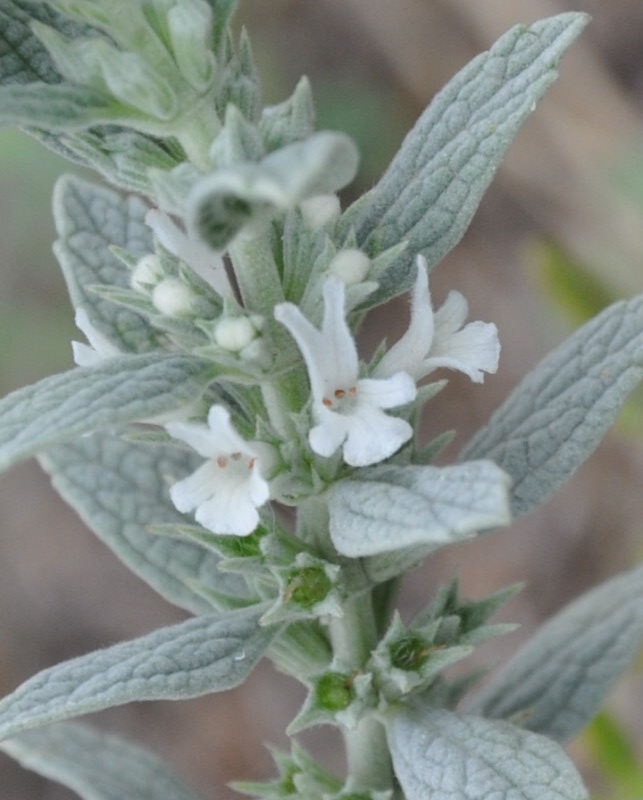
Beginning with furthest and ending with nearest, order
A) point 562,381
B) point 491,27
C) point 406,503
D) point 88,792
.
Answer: point 491,27 < point 88,792 < point 562,381 < point 406,503

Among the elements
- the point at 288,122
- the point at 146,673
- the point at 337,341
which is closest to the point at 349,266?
the point at 337,341

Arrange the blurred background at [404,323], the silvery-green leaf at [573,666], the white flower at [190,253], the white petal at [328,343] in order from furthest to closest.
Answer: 1. the blurred background at [404,323]
2. the silvery-green leaf at [573,666]
3. the white flower at [190,253]
4. the white petal at [328,343]

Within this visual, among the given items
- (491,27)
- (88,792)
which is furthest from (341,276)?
(491,27)

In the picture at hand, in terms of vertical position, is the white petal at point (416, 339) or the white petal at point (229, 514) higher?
the white petal at point (416, 339)

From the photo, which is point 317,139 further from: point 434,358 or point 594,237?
point 594,237

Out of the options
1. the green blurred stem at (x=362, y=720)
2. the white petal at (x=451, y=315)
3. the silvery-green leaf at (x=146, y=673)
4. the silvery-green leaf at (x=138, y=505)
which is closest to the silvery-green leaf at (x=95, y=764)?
the silvery-green leaf at (x=138, y=505)

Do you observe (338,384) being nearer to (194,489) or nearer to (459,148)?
(194,489)

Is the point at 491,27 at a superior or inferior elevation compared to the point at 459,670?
superior

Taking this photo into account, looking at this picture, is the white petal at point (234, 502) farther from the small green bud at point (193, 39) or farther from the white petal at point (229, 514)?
the small green bud at point (193, 39)
